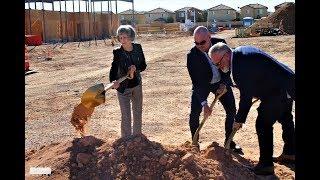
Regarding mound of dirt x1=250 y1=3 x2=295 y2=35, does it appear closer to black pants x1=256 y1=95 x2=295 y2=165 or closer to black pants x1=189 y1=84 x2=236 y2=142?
black pants x1=189 y1=84 x2=236 y2=142

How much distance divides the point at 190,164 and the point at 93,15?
46627mm

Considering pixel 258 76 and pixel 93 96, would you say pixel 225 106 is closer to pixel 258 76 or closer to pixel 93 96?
pixel 258 76

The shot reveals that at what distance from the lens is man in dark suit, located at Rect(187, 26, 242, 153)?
17.7 feet

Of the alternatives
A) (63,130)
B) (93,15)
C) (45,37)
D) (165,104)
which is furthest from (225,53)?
(93,15)

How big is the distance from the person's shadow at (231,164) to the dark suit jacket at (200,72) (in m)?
0.69

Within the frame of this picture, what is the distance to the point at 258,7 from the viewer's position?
104688 mm

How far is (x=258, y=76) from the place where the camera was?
4637mm

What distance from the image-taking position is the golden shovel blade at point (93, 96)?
5.57 meters

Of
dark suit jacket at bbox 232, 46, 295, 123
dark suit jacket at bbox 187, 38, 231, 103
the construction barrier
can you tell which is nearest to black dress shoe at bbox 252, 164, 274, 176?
dark suit jacket at bbox 232, 46, 295, 123

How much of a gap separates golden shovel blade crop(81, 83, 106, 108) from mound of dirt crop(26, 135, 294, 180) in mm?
669

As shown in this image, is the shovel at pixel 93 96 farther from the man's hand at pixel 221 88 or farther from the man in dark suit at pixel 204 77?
the man's hand at pixel 221 88

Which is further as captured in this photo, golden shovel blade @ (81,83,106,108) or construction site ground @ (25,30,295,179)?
construction site ground @ (25,30,295,179)
